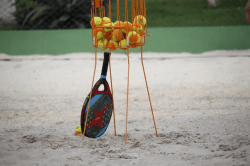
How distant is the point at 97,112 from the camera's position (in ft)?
7.32

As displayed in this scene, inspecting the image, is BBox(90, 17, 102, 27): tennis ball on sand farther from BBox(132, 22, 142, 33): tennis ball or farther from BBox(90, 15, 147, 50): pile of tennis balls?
BBox(132, 22, 142, 33): tennis ball

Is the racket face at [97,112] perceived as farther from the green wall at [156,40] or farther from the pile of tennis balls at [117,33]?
the green wall at [156,40]

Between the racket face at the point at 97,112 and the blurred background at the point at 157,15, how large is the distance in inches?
156

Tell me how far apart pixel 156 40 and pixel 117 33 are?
4.11 metres

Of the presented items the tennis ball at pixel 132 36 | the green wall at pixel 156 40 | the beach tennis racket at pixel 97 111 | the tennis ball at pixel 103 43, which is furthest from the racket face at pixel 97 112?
the green wall at pixel 156 40

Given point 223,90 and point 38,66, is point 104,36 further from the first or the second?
point 38,66

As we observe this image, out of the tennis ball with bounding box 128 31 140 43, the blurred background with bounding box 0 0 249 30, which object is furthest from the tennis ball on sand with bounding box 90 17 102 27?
the blurred background with bounding box 0 0 249 30

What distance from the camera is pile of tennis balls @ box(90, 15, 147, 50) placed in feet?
6.71

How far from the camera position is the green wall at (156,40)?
6.00m

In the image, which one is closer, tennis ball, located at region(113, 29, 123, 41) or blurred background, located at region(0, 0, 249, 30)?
tennis ball, located at region(113, 29, 123, 41)

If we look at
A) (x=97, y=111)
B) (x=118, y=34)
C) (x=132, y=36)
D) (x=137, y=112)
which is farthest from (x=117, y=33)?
(x=137, y=112)

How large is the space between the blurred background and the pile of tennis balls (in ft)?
12.8

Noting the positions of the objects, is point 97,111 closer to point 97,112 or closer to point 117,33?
point 97,112

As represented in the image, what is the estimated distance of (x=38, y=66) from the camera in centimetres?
533
